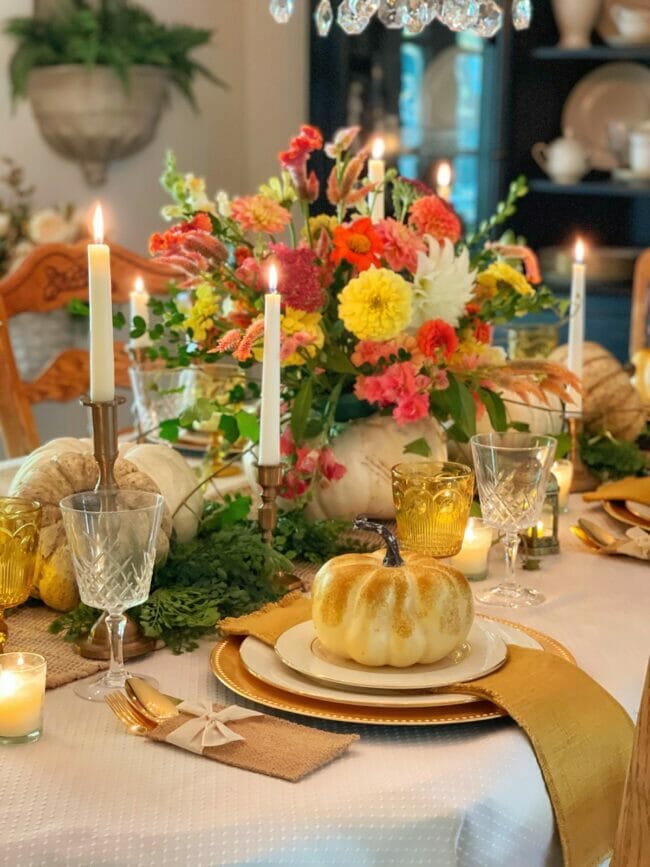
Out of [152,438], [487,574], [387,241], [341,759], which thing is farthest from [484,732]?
[152,438]

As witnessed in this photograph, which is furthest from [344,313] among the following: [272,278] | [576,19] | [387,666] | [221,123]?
[221,123]

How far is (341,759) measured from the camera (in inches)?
35.0

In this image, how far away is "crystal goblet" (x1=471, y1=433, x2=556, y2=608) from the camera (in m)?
1.22

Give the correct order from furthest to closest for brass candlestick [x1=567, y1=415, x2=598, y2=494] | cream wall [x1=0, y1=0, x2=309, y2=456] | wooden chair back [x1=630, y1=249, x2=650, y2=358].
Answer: cream wall [x1=0, y1=0, x2=309, y2=456]
wooden chair back [x1=630, y1=249, x2=650, y2=358]
brass candlestick [x1=567, y1=415, x2=598, y2=494]

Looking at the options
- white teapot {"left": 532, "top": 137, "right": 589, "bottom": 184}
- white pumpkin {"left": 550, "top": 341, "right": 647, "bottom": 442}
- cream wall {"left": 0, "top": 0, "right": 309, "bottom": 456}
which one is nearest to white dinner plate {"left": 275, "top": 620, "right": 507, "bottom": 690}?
white pumpkin {"left": 550, "top": 341, "right": 647, "bottom": 442}

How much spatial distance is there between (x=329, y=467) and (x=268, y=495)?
0.67ft

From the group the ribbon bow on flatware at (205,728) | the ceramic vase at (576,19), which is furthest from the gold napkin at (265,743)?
the ceramic vase at (576,19)

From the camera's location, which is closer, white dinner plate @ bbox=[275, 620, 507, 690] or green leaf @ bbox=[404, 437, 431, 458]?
white dinner plate @ bbox=[275, 620, 507, 690]

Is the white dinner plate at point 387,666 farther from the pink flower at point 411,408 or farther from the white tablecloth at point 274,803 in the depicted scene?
the pink flower at point 411,408

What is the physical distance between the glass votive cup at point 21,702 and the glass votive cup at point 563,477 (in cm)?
79

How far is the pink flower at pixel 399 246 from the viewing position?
4.58 feet

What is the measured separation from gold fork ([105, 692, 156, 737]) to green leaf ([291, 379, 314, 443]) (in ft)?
1.56

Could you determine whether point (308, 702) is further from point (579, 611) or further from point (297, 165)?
point (297, 165)

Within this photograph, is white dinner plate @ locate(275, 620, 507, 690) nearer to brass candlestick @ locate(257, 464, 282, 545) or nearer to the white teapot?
brass candlestick @ locate(257, 464, 282, 545)
